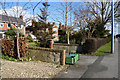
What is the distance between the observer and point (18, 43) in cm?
687

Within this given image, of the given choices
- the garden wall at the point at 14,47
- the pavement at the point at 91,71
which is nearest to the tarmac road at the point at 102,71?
the pavement at the point at 91,71

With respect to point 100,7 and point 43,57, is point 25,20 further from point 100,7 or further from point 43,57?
point 100,7

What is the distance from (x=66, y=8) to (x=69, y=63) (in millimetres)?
7719

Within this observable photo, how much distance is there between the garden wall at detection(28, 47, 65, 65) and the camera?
6.64 metres

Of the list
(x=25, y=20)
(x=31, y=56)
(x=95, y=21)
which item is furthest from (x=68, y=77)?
(x=95, y=21)

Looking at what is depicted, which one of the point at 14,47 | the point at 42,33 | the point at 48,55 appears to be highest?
the point at 42,33

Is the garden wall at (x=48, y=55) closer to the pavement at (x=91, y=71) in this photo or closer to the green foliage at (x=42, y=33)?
the pavement at (x=91, y=71)

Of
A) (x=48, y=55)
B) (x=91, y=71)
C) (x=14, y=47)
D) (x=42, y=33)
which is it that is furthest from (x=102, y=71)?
(x=42, y=33)

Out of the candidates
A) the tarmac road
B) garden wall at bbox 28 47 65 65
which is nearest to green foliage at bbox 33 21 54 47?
garden wall at bbox 28 47 65 65

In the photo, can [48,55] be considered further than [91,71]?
Yes

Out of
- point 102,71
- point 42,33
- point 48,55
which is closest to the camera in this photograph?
point 102,71

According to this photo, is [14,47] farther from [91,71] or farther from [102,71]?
[102,71]

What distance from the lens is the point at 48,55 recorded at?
22.7ft

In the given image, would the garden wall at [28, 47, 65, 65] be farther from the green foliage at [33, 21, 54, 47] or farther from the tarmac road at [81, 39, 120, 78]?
the green foliage at [33, 21, 54, 47]
